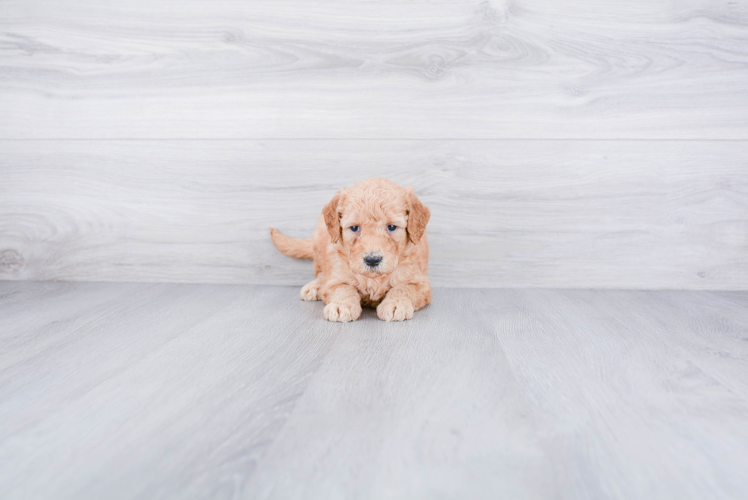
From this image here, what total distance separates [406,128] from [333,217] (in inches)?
20.3

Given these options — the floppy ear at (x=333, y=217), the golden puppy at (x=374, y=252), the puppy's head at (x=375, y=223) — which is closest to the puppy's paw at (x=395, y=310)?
the golden puppy at (x=374, y=252)

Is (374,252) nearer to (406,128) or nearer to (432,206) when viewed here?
(432,206)

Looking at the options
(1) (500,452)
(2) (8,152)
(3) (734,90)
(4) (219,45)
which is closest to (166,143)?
(4) (219,45)

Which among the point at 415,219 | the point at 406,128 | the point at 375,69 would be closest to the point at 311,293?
the point at 415,219

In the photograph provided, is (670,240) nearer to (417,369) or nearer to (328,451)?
(417,369)

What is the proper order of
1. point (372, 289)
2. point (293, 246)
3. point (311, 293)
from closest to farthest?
point (372, 289) < point (311, 293) < point (293, 246)

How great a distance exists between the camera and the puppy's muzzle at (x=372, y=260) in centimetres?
113

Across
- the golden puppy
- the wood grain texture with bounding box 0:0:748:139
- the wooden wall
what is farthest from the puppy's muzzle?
the wood grain texture with bounding box 0:0:748:139

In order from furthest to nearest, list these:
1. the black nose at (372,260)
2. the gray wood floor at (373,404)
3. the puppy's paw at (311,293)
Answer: the puppy's paw at (311,293), the black nose at (372,260), the gray wood floor at (373,404)

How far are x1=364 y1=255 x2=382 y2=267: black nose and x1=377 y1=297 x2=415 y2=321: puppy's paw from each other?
5.7 inches

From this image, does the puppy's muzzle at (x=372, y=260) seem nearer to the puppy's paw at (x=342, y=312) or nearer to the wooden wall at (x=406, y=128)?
the puppy's paw at (x=342, y=312)

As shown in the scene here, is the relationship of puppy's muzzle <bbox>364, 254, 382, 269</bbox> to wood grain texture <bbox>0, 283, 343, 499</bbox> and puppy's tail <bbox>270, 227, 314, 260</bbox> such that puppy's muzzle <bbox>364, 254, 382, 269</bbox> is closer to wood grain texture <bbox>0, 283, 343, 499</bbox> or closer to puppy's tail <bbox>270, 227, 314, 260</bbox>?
wood grain texture <bbox>0, 283, 343, 499</bbox>

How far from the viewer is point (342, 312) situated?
1185mm

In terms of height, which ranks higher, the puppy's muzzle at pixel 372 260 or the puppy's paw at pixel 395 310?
the puppy's muzzle at pixel 372 260
